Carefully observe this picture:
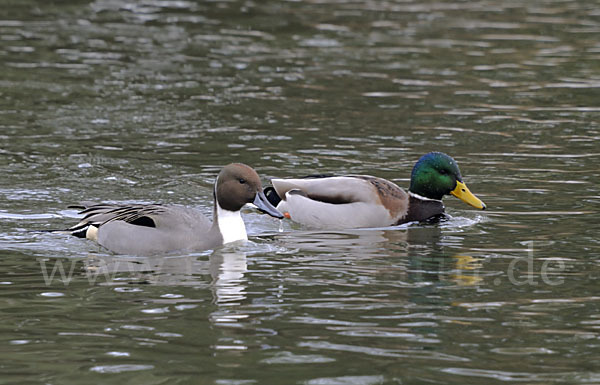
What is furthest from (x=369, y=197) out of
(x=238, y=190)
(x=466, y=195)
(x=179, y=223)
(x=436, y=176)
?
(x=179, y=223)

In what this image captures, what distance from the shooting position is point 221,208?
10406 millimetres

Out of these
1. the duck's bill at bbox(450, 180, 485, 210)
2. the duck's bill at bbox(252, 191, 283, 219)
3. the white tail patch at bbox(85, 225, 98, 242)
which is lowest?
the white tail patch at bbox(85, 225, 98, 242)

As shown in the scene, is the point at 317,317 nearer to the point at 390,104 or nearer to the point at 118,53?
the point at 390,104

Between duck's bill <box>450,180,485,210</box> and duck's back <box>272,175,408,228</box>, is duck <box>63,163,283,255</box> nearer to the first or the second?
duck's back <box>272,175,408,228</box>

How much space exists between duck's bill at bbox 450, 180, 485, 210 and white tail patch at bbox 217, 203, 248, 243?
2.68 meters

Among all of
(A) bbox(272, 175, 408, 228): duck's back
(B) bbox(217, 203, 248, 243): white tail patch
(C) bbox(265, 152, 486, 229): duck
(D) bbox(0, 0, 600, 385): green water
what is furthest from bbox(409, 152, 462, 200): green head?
(B) bbox(217, 203, 248, 243): white tail patch

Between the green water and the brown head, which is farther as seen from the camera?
the brown head

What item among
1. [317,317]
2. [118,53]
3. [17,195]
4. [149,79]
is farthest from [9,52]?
[317,317]

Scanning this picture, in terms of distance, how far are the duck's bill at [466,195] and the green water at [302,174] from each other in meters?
0.19

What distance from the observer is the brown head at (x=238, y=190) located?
10.4 m

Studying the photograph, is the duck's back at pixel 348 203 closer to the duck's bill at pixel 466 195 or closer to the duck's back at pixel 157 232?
the duck's bill at pixel 466 195

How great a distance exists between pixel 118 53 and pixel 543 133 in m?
9.03

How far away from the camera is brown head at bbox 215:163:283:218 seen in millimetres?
10367

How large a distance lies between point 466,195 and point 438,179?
342 mm
